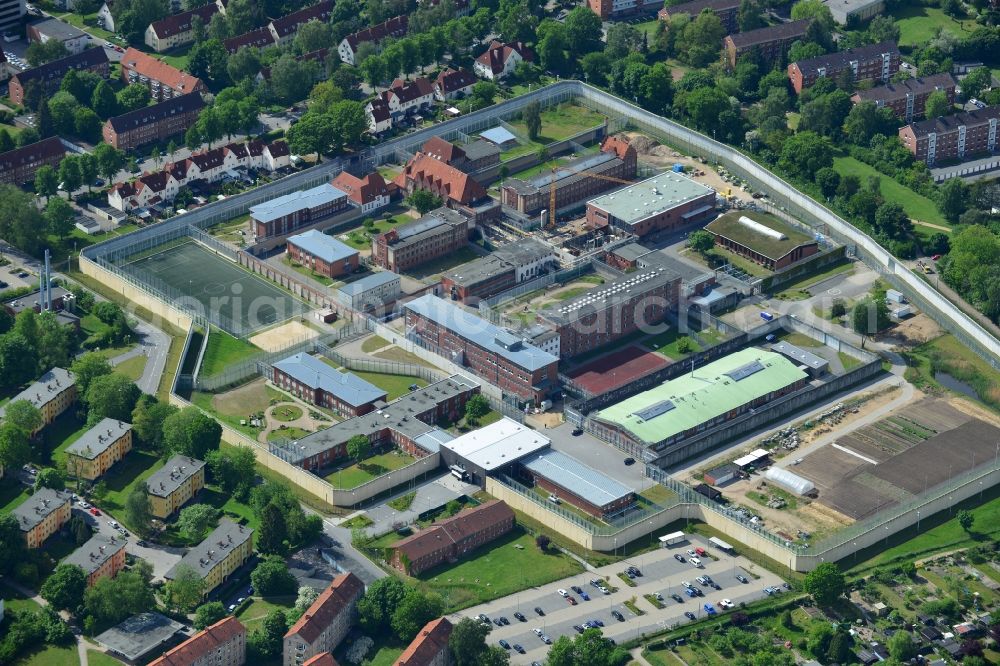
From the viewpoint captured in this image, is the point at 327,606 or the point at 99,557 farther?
the point at 99,557

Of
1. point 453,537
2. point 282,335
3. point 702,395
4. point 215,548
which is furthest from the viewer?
point 282,335

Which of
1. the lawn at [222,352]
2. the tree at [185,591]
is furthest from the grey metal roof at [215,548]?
the lawn at [222,352]

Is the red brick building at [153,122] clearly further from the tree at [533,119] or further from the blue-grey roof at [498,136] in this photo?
the tree at [533,119]

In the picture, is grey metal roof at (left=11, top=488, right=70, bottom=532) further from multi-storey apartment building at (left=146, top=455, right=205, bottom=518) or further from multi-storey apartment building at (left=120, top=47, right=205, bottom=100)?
multi-storey apartment building at (left=120, top=47, right=205, bottom=100)

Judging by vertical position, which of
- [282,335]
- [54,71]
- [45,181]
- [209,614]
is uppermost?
[54,71]

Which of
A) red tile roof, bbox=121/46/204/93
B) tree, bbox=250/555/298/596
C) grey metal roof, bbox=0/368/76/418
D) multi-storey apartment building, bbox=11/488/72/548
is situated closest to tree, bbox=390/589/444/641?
tree, bbox=250/555/298/596

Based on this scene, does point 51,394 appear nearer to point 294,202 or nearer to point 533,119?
point 294,202

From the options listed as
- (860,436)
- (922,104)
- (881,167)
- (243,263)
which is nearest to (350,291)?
(243,263)

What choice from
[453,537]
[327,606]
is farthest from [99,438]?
[453,537]
